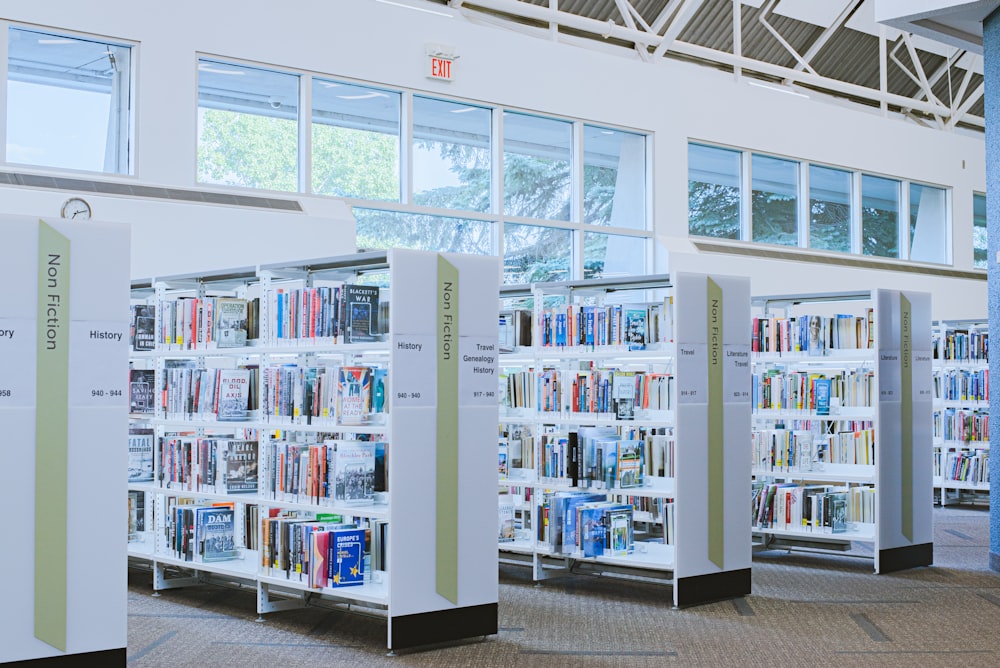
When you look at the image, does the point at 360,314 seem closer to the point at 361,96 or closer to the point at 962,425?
the point at 361,96

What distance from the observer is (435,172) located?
38.3 feet

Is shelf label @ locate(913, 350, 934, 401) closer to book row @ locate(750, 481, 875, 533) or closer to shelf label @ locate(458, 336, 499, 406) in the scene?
book row @ locate(750, 481, 875, 533)

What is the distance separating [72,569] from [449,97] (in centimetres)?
790

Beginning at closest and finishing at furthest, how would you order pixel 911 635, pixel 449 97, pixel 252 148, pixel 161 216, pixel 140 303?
1. pixel 911 635
2. pixel 140 303
3. pixel 161 216
4. pixel 252 148
5. pixel 449 97

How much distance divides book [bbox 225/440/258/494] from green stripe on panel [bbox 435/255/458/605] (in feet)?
4.92

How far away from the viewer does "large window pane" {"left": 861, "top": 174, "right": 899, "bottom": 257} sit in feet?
52.0

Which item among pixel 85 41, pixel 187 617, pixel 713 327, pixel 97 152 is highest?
pixel 85 41

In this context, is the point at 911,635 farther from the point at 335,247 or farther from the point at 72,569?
the point at 335,247

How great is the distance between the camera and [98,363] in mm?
4742

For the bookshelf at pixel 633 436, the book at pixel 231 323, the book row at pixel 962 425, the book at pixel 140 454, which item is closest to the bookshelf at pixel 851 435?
the bookshelf at pixel 633 436

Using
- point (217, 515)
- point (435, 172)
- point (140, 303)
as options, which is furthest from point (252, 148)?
point (217, 515)

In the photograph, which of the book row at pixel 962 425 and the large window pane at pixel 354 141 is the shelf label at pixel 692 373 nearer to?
the large window pane at pixel 354 141

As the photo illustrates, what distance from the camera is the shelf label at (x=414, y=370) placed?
5652 millimetres

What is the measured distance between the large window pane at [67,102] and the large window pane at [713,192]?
23.1ft
